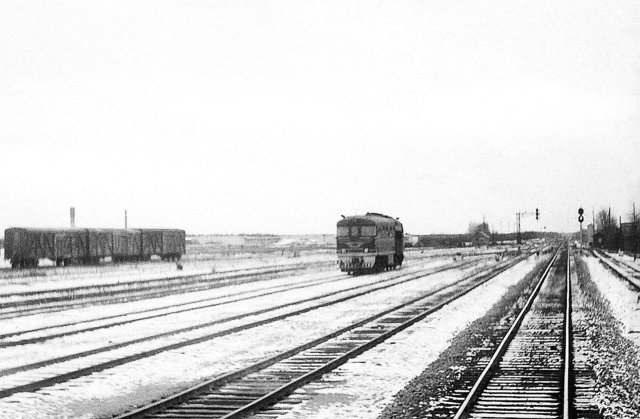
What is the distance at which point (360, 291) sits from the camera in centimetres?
2908

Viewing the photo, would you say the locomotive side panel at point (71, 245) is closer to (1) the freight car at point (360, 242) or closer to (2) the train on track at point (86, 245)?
(2) the train on track at point (86, 245)

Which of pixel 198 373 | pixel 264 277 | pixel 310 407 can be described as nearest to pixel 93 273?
pixel 264 277

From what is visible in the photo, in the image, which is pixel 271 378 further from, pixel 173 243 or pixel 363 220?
pixel 173 243

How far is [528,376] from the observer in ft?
37.3

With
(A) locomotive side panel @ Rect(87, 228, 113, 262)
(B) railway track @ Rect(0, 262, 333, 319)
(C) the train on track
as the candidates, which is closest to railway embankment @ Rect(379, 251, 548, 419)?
(B) railway track @ Rect(0, 262, 333, 319)

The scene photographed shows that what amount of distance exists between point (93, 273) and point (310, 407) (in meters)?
36.1

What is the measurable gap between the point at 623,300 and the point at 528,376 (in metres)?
14.8

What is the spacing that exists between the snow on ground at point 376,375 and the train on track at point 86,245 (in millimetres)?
38089

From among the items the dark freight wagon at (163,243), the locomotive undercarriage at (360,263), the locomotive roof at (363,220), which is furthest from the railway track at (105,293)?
the dark freight wagon at (163,243)

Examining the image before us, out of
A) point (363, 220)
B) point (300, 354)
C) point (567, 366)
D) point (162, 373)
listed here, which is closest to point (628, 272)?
point (363, 220)

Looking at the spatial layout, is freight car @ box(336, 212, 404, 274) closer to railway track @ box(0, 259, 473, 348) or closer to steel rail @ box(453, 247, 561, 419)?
railway track @ box(0, 259, 473, 348)

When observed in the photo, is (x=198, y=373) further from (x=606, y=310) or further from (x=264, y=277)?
(x=264, y=277)

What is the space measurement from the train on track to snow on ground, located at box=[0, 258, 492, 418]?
36.4 meters

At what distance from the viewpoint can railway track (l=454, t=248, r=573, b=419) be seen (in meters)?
9.09
